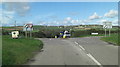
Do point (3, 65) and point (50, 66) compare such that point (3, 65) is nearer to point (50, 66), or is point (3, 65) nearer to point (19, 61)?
point (19, 61)

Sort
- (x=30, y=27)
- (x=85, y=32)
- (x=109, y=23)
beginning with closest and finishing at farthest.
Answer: (x=30, y=27), (x=109, y=23), (x=85, y=32)

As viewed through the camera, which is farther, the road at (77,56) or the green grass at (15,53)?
the road at (77,56)

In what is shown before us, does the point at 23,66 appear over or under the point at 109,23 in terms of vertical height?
under

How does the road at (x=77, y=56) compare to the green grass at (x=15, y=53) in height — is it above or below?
below

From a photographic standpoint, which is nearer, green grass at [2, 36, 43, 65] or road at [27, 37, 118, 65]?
green grass at [2, 36, 43, 65]

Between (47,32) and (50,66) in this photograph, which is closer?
(50,66)

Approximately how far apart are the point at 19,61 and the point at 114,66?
4.72 meters

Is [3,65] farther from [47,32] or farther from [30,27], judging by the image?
[47,32]

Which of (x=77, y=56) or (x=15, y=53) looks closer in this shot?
(x=15, y=53)

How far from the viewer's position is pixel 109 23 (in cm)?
3709

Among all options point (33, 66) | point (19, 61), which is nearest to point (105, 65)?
point (33, 66)

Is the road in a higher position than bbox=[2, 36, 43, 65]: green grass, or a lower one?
lower

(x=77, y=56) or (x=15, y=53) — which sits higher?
(x=15, y=53)

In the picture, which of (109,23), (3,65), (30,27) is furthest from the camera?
(109,23)
